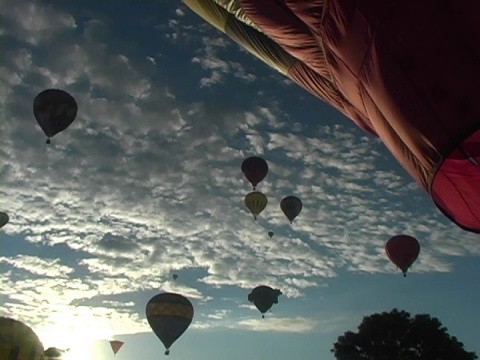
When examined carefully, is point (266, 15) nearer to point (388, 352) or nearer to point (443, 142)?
point (443, 142)

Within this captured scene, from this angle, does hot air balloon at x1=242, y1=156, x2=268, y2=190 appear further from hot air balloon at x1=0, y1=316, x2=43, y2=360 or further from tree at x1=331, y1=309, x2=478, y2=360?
tree at x1=331, y1=309, x2=478, y2=360

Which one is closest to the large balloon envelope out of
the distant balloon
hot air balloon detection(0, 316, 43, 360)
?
hot air balloon detection(0, 316, 43, 360)

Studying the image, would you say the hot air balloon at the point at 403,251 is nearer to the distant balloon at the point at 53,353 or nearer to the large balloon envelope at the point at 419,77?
Answer: the large balloon envelope at the point at 419,77

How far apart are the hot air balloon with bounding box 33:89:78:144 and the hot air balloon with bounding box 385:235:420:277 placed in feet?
54.0

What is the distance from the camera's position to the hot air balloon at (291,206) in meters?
31.6

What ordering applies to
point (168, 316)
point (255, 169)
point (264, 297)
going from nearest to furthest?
point (255, 169) → point (168, 316) → point (264, 297)

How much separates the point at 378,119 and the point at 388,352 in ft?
119

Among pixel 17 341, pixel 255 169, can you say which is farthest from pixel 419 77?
pixel 255 169

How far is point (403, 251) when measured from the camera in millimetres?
25125

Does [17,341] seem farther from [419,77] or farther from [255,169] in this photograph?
[419,77]

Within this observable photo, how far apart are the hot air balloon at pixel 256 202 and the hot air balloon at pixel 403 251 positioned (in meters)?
9.11

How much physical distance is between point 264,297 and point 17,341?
19.9 metres

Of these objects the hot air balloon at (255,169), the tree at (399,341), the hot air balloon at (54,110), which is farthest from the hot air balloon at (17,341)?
the tree at (399,341)

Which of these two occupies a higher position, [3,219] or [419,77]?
[3,219]
